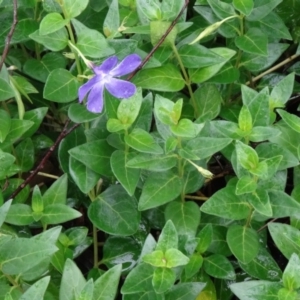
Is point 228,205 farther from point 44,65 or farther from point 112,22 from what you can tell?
point 44,65

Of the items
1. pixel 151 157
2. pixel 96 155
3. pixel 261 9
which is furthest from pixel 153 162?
pixel 261 9

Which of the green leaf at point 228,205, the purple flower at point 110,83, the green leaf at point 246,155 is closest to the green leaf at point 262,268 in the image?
the green leaf at point 228,205

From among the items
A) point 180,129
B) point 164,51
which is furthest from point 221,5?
point 180,129

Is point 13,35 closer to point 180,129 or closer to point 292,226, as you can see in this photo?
point 180,129

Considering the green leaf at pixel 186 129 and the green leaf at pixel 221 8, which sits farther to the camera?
the green leaf at pixel 221 8

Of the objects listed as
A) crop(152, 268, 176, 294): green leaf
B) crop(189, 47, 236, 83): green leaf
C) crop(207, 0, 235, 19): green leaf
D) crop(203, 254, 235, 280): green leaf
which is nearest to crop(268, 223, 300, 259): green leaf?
crop(203, 254, 235, 280): green leaf

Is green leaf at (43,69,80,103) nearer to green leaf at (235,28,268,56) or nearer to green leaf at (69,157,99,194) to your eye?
green leaf at (69,157,99,194)

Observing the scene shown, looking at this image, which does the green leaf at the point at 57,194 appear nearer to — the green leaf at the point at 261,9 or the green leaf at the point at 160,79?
the green leaf at the point at 160,79
